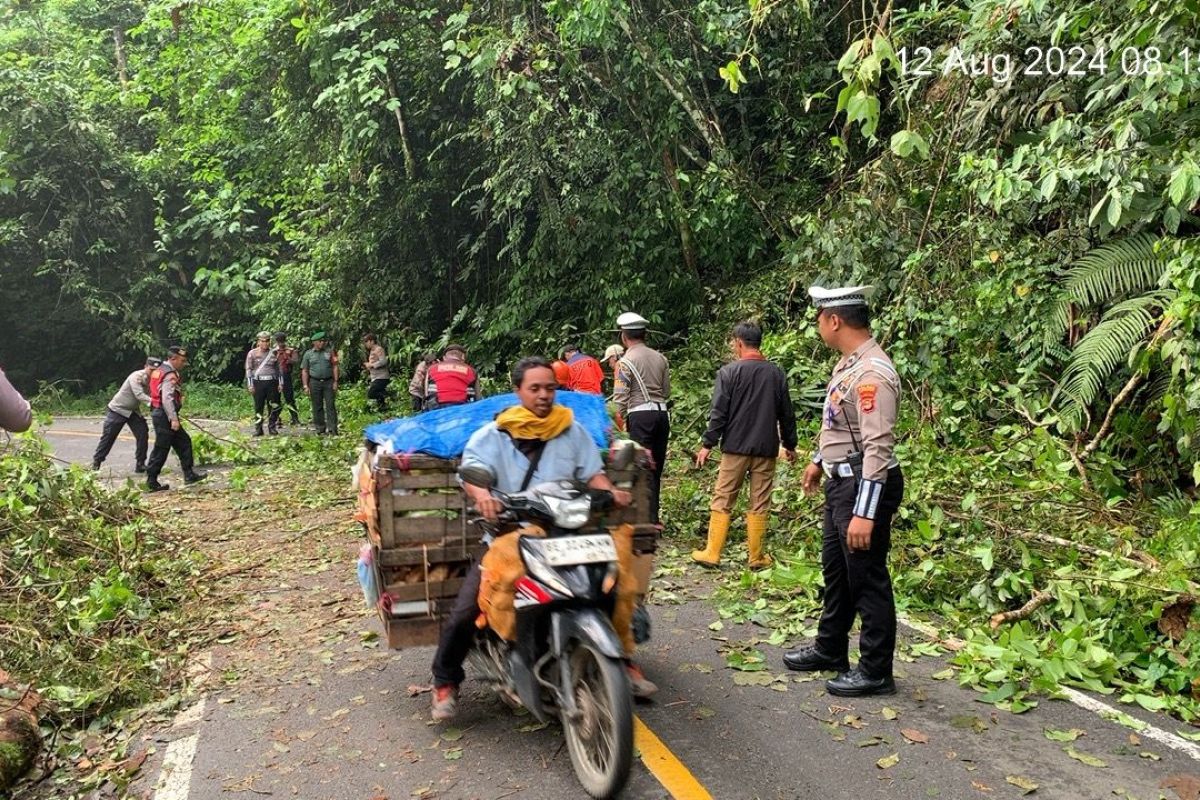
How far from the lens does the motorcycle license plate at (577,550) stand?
373cm

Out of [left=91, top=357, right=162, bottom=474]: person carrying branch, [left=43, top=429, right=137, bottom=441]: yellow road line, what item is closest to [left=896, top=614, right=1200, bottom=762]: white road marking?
[left=91, top=357, right=162, bottom=474]: person carrying branch

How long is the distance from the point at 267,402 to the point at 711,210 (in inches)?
360

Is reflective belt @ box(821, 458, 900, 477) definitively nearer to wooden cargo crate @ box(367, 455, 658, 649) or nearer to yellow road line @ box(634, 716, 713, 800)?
wooden cargo crate @ box(367, 455, 658, 649)

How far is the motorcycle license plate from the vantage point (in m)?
3.73

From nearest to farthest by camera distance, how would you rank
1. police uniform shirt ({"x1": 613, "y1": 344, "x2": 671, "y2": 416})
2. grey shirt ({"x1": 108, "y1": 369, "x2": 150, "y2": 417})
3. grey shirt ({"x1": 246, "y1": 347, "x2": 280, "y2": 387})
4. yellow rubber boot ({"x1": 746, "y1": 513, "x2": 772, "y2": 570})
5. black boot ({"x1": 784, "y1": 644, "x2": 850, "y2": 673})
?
1. black boot ({"x1": 784, "y1": 644, "x2": 850, "y2": 673})
2. yellow rubber boot ({"x1": 746, "y1": 513, "x2": 772, "y2": 570})
3. police uniform shirt ({"x1": 613, "y1": 344, "x2": 671, "y2": 416})
4. grey shirt ({"x1": 108, "y1": 369, "x2": 150, "y2": 417})
5. grey shirt ({"x1": 246, "y1": 347, "x2": 280, "y2": 387})

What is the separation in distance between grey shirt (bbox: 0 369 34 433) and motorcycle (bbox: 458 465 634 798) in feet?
5.95

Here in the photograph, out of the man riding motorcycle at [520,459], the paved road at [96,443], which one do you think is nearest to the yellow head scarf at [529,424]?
the man riding motorcycle at [520,459]

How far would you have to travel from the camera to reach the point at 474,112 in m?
17.3

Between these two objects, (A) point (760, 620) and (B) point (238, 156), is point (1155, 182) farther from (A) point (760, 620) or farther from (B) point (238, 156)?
(B) point (238, 156)

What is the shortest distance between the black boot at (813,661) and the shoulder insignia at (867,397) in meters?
1.42

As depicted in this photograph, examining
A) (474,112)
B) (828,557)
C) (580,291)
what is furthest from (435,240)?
(828,557)

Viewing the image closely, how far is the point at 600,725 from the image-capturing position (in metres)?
3.62

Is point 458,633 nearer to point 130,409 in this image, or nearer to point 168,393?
point 168,393

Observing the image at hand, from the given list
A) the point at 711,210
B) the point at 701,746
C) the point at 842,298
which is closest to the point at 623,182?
the point at 711,210
